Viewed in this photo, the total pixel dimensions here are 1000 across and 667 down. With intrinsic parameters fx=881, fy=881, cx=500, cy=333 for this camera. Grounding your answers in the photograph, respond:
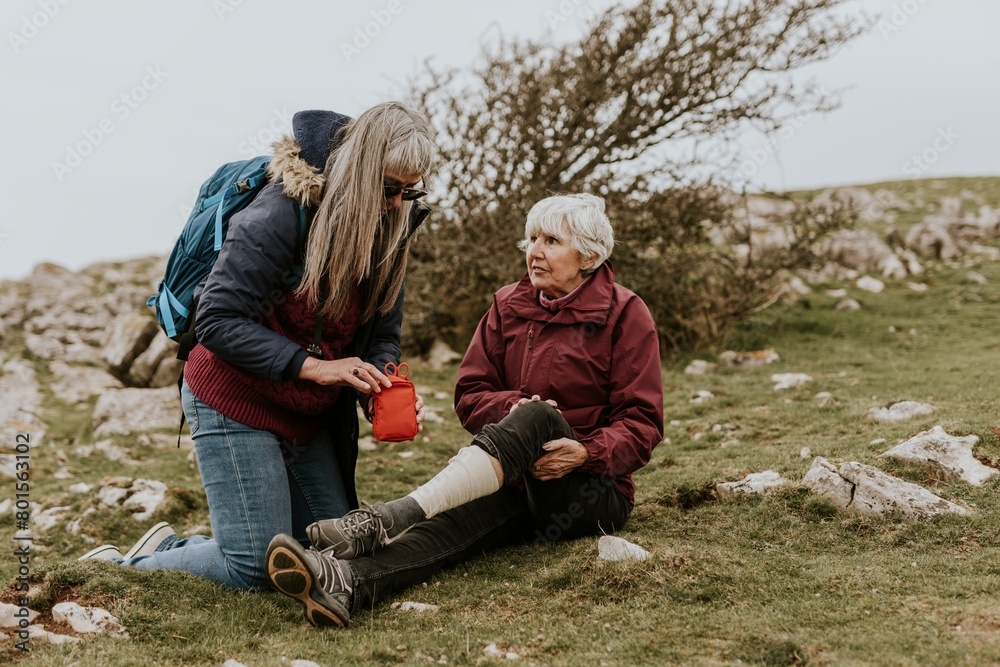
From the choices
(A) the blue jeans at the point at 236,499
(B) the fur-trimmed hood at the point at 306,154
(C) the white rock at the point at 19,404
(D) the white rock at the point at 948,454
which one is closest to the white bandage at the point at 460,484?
(A) the blue jeans at the point at 236,499

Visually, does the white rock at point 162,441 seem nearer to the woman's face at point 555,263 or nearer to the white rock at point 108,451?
the white rock at point 108,451

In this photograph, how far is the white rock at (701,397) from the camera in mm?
7738

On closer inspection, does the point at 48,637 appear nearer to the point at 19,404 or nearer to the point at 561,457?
the point at 561,457

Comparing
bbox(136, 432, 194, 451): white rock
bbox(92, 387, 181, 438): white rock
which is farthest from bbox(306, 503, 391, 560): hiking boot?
bbox(92, 387, 181, 438): white rock

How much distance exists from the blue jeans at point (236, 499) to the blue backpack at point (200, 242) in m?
0.36

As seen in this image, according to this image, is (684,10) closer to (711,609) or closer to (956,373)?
(956,373)

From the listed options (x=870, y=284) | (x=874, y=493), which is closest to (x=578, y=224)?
(x=874, y=493)

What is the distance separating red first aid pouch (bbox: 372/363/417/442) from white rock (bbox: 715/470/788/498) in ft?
6.26

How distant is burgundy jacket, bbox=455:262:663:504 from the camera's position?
4207 mm

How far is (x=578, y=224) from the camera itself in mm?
4422

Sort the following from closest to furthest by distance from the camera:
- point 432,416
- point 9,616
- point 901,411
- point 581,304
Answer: point 9,616 → point 581,304 → point 901,411 → point 432,416

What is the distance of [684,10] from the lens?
1002cm

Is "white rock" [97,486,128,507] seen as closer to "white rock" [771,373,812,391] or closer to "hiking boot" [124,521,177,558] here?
"hiking boot" [124,521,177,558]

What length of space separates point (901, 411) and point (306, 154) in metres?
4.48
